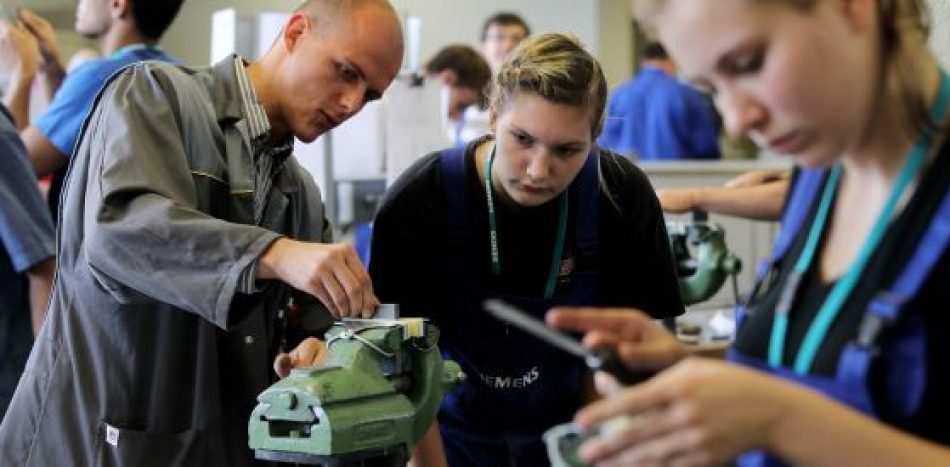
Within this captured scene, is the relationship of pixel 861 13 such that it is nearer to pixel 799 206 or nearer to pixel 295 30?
pixel 799 206

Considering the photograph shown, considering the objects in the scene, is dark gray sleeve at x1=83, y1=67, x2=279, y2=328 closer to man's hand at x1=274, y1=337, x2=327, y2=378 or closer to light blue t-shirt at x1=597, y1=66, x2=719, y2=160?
man's hand at x1=274, y1=337, x2=327, y2=378

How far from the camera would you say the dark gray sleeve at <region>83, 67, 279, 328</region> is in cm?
149

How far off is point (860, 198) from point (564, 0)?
6.94 meters

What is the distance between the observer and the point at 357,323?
4.96ft

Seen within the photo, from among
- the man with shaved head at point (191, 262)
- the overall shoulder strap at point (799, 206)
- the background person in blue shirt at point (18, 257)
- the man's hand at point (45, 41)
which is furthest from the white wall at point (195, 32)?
the overall shoulder strap at point (799, 206)

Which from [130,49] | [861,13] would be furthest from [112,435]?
[130,49]

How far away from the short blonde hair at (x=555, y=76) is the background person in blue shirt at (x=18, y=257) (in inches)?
48.3

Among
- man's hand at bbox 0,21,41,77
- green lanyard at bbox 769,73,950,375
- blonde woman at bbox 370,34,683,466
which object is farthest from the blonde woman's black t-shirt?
man's hand at bbox 0,21,41,77

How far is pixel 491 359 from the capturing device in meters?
1.90

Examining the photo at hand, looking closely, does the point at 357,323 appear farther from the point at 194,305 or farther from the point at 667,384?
the point at 667,384

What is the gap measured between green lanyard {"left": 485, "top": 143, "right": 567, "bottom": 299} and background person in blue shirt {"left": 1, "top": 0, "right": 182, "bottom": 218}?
1171mm

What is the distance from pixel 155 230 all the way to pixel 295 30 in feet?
1.84

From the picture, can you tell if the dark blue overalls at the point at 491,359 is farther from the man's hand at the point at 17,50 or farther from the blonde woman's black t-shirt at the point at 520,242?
the man's hand at the point at 17,50

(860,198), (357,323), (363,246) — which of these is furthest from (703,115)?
(860,198)
